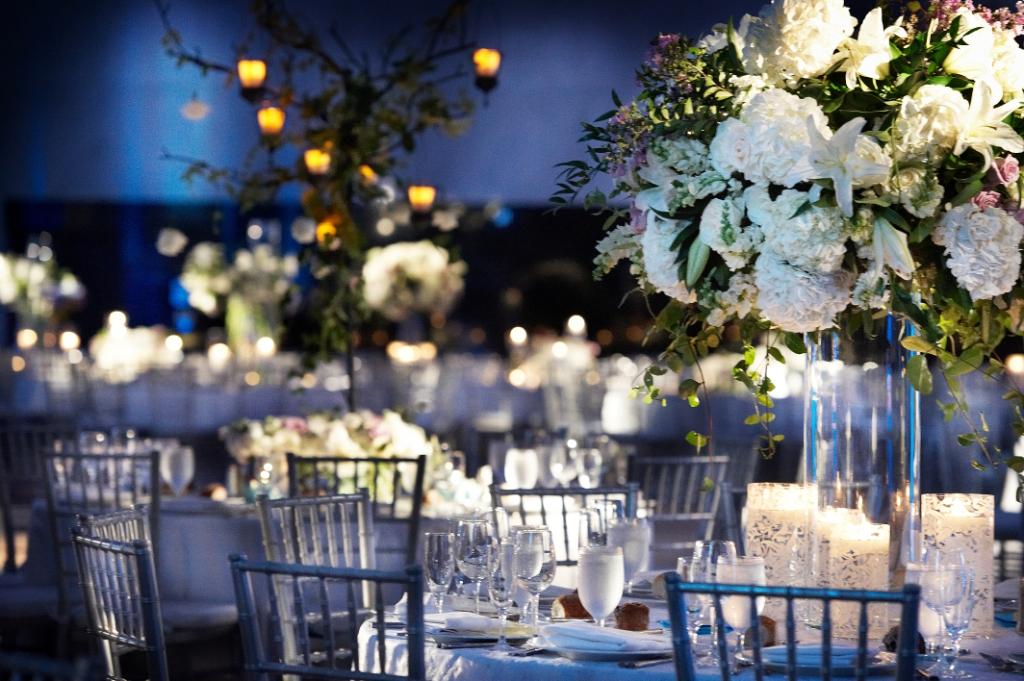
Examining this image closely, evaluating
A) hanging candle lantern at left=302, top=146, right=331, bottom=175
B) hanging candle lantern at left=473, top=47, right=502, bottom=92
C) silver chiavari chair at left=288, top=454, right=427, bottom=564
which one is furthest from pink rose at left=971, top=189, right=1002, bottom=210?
hanging candle lantern at left=473, top=47, right=502, bottom=92

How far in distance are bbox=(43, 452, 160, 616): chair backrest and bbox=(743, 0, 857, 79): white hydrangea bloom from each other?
2.38 meters

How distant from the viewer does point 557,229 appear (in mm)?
14570

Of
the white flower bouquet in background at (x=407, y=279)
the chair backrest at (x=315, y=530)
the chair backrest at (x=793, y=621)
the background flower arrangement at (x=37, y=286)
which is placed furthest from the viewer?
the background flower arrangement at (x=37, y=286)

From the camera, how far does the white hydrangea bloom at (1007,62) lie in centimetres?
235

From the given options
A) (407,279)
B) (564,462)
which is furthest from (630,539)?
(407,279)

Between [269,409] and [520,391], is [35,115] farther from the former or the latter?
[520,391]

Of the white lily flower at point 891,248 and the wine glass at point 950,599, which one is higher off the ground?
the white lily flower at point 891,248

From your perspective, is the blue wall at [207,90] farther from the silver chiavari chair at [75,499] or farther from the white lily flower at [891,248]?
the white lily flower at [891,248]

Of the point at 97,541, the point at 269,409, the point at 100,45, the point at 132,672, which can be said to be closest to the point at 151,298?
the point at 100,45

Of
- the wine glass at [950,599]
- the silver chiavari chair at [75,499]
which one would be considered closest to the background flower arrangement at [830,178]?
the wine glass at [950,599]

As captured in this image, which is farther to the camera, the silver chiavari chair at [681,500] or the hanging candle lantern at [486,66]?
the hanging candle lantern at [486,66]

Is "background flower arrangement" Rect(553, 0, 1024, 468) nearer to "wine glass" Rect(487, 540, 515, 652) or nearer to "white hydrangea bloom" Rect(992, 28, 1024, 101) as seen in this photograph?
"white hydrangea bloom" Rect(992, 28, 1024, 101)

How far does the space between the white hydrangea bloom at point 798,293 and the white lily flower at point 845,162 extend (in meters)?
0.11

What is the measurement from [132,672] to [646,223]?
3166 mm
